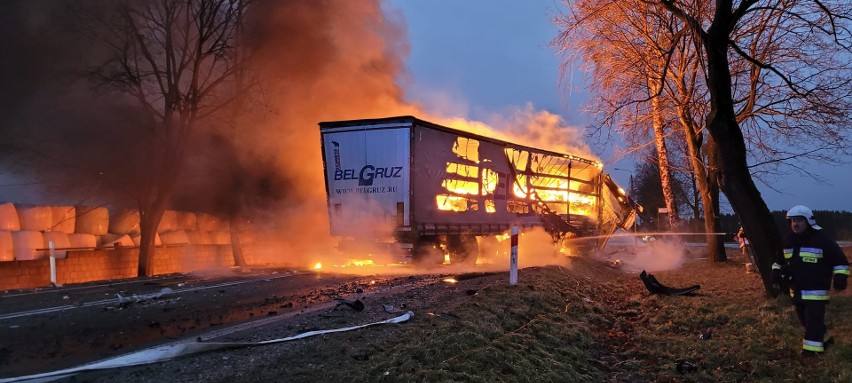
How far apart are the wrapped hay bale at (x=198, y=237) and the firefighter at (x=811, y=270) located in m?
17.1

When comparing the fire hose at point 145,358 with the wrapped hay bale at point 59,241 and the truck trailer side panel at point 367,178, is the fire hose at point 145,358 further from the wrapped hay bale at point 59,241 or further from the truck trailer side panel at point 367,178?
the wrapped hay bale at point 59,241

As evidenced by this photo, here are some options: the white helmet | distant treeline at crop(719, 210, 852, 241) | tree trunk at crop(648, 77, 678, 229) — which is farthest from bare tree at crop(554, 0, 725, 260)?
distant treeline at crop(719, 210, 852, 241)

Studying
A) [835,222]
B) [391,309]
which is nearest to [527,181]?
[391,309]

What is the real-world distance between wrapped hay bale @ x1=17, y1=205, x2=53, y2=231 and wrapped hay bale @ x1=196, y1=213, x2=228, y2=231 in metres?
5.26

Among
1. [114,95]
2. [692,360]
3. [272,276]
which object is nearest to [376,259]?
[272,276]

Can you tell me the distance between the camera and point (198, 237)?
62.1 feet

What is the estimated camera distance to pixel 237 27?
56.7 ft

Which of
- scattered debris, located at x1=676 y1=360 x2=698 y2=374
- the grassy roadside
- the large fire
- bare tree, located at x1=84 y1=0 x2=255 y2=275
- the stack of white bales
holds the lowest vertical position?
scattered debris, located at x1=676 y1=360 x2=698 y2=374

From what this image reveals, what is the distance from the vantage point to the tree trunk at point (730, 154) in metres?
8.41

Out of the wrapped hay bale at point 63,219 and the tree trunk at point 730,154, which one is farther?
the wrapped hay bale at point 63,219

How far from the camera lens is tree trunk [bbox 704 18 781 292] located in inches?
331

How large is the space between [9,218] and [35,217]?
2.77 ft

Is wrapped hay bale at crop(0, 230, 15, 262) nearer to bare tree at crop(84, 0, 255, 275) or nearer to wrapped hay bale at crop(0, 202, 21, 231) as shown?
wrapped hay bale at crop(0, 202, 21, 231)

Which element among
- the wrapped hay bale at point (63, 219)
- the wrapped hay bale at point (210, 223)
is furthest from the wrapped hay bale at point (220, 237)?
the wrapped hay bale at point (63, 219)
